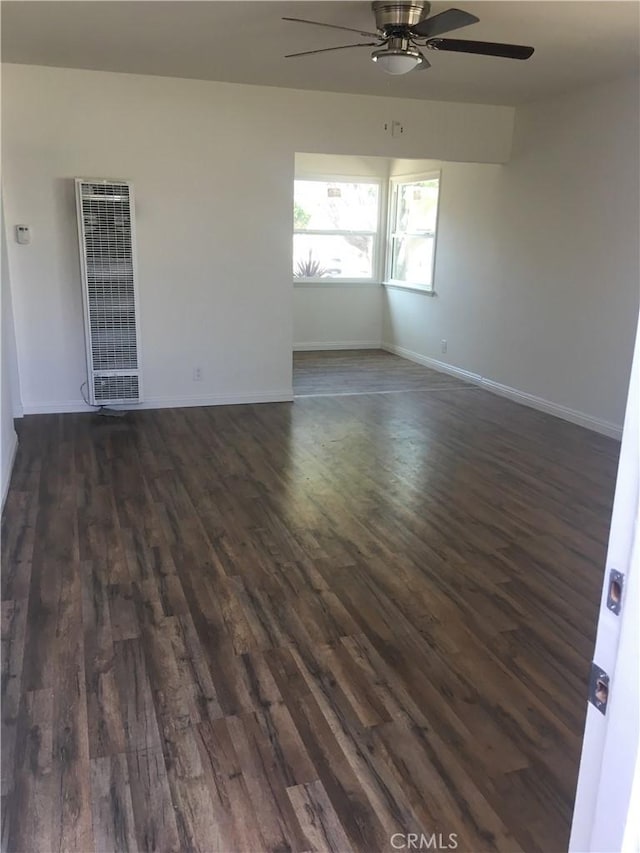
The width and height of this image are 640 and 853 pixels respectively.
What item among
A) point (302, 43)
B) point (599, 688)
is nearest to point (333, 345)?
point (302, 43)

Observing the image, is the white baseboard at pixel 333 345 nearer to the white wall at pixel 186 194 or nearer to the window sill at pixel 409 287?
the window sill at pixel 409 287

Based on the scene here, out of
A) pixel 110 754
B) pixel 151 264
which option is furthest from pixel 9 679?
pixel 151 264

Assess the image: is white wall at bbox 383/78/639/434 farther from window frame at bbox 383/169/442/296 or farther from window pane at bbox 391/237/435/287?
window pane at bbox 391/237/435/287

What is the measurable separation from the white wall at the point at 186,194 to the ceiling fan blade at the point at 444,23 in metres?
2.26

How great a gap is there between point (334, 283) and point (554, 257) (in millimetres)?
3433

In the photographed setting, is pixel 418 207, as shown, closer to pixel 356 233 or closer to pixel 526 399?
pixel 356 233

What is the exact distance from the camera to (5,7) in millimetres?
3543

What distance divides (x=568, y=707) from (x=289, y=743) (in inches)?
35.7

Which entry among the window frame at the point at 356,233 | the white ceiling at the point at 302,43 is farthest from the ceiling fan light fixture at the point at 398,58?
the window frame at the point at 356,233

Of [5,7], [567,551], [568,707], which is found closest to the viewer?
[568,707]

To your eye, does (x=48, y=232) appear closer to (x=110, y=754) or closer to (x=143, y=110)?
(x=143, y=110)

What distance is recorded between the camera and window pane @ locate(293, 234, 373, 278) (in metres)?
8.58

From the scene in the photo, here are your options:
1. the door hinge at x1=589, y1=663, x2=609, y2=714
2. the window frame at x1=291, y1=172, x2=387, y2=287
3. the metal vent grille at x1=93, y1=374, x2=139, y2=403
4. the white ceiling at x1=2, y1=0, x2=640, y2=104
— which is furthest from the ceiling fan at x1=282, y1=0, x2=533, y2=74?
the window frame at x1=291, y1=172, x2=387, y2=287

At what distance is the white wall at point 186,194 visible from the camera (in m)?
5.05
